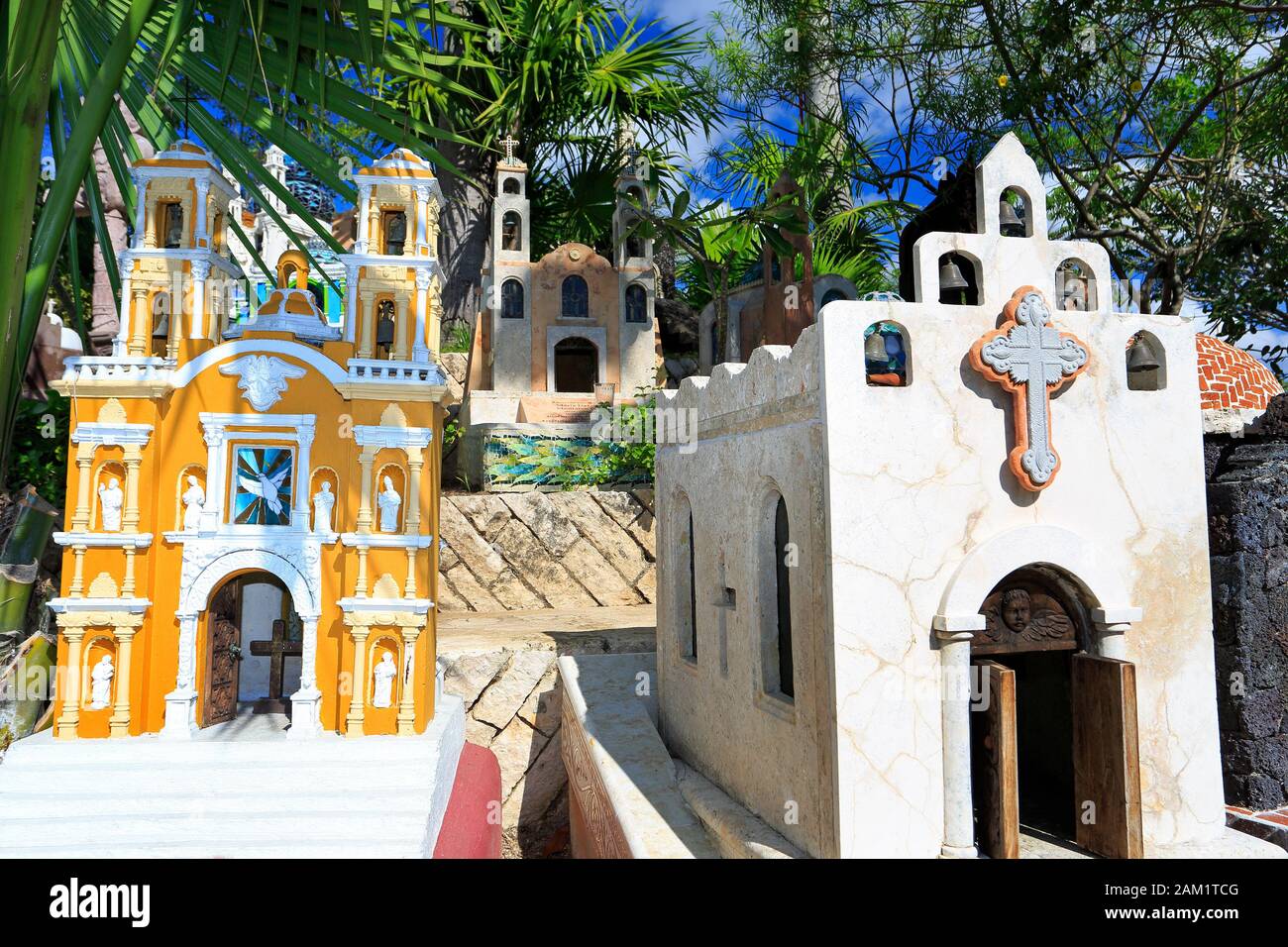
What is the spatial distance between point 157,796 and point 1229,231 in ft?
50.1

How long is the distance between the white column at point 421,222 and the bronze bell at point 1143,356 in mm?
6750

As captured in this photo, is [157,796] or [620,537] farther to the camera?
[620,537]

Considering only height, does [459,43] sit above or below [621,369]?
above

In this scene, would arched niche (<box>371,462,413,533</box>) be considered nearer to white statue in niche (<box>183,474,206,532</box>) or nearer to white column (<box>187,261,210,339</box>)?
white statue in niche (<box>183,474,206,532</box>)

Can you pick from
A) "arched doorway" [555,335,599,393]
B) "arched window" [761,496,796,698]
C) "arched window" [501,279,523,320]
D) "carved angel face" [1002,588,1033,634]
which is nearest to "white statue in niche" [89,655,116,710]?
"arched window" [761,496,796,698]

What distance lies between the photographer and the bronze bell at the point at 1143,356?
632cm

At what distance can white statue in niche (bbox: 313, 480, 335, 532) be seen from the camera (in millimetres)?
8562

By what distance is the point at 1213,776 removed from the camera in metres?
6.09

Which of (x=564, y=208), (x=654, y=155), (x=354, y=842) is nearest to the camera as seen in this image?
(x=354, y=842)

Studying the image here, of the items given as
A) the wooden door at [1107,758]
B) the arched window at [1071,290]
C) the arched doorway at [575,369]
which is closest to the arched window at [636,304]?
the arched doorway at [575,369]

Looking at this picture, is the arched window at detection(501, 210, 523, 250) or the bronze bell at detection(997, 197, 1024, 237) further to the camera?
the arched window at detection(501, 210, 523, 250)

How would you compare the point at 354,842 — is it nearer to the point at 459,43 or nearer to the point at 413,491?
the point at 413,491

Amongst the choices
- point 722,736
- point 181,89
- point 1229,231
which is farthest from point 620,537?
point 1229,231

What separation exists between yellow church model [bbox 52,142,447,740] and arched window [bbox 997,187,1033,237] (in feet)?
17.5
